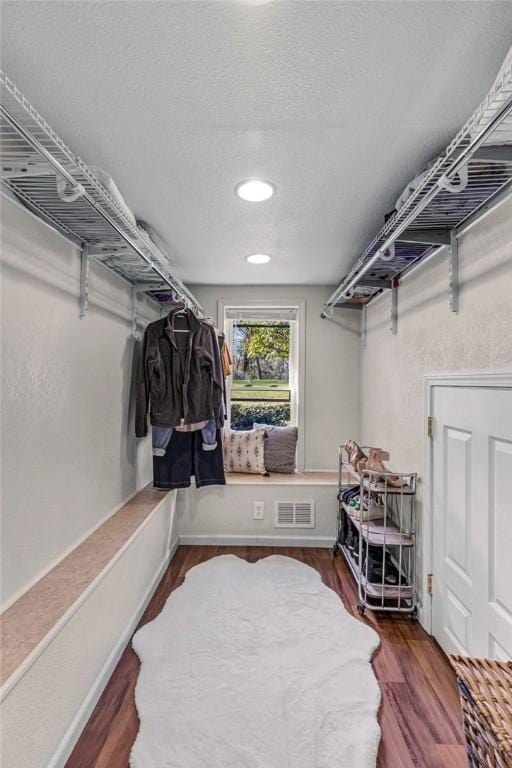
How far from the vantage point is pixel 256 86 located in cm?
130

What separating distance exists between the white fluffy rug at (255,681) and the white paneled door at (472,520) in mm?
504

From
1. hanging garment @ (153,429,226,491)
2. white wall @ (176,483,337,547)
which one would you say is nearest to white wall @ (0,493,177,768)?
hanging garment @ (153,429,226,491)

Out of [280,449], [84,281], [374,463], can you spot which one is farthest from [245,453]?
[84,281]

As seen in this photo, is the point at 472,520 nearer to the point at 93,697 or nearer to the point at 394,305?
the point at 394,305

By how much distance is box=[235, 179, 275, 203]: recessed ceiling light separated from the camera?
1930mm

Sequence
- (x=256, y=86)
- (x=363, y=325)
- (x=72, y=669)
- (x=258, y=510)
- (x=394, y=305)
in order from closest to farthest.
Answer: (x=256, y=86) → (x=72, y=669) → (x=394, y=305) → (x=258, y=510) → (x=363, y=325)

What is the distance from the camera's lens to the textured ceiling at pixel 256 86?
3.51 ft

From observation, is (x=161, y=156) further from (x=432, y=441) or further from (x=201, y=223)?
(x=432, y=441)

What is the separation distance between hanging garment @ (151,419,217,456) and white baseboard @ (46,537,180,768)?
0.96 metres

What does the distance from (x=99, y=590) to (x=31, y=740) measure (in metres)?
0.57

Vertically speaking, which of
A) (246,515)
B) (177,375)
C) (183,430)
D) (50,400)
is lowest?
(246,515)

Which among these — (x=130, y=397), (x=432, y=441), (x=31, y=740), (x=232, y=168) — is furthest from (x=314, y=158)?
(x=31, y=740)

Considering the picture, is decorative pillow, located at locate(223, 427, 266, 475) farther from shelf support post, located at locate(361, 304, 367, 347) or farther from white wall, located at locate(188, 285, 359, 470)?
shelf support post, located at locate(361, 304, 367, 347)

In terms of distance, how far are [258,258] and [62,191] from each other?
5.88 feet
